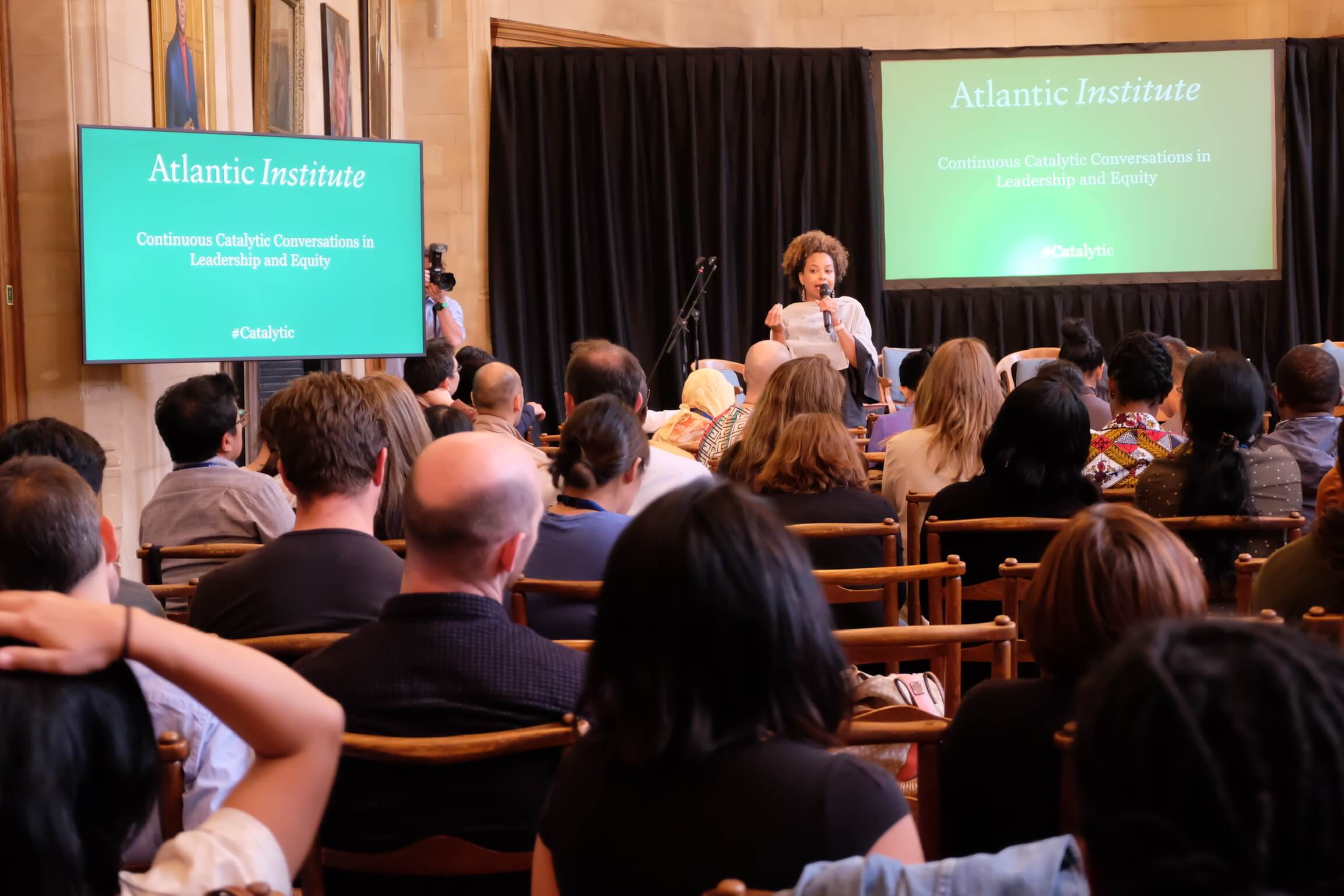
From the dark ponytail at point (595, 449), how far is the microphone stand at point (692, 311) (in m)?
6.25

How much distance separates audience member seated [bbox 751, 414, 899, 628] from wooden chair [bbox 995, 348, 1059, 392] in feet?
16.1

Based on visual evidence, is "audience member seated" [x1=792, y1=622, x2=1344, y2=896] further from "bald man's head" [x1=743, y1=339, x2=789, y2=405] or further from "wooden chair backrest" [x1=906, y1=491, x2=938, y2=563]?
"bald man's head" [x1=743, y1=339, x2=789, y2=405]

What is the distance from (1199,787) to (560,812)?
2.33 ft

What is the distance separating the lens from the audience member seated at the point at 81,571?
171cm

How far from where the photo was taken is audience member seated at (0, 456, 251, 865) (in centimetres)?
171

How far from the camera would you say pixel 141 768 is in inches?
44.7

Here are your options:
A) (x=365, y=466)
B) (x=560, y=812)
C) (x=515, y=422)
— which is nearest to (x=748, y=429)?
(x=515, y=422)

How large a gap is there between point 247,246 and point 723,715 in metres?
4.81

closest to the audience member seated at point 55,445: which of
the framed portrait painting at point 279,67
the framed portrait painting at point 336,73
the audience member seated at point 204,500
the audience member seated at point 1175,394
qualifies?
the audience member seated at point 204,500

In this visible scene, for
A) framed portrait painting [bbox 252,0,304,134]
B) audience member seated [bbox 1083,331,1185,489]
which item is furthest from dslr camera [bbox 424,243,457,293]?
audience member seated [bbox 1083,331,1185,489]

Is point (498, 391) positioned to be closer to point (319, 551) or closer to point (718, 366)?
point (319, 551)

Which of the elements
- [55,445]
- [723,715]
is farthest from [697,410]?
[723,715]

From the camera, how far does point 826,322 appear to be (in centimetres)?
765

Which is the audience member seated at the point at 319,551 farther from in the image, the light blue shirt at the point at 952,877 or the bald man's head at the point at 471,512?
the light blue shirt at the point at 952,877
